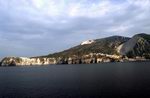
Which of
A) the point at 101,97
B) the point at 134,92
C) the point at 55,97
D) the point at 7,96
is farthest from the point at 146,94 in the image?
the point at 7,96

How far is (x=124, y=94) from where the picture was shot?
250ft

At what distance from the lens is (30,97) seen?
267 feet

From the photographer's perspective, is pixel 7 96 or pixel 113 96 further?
pixel 7 96

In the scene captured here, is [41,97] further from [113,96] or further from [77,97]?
[113,96]

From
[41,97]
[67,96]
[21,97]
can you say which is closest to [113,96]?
[67,96]

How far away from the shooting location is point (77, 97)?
250 feet

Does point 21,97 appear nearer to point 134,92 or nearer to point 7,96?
point 7,96

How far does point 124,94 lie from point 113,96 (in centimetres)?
422

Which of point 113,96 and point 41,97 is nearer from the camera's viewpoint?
point 113,96

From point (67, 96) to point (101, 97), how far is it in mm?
11436

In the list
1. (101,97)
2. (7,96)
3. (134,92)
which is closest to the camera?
(101,97)

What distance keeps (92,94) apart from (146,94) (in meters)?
16.4

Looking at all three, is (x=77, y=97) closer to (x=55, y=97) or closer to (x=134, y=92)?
(x=55, y=97)

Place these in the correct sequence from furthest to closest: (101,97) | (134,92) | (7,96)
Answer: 1. (7,96)
2. (134,92)
3. (101,97)
